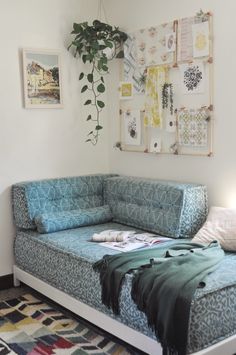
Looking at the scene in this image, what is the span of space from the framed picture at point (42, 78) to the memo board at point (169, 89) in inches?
22.3

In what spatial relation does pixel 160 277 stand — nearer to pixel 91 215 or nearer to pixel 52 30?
pixel 91 215

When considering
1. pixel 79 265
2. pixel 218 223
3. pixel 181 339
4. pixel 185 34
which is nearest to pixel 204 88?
pixel 185 34

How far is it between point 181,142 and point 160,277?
1451mm

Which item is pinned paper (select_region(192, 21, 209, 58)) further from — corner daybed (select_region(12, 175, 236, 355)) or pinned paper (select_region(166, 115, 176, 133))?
corner daybed (select_region(12, 175, 236, 355))

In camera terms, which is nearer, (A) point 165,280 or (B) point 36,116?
(A) point 165,280

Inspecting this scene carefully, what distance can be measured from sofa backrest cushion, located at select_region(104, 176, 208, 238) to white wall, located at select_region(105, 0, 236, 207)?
0.15 metres

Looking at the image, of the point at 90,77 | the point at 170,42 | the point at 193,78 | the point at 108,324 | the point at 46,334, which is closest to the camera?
the point at 108,324

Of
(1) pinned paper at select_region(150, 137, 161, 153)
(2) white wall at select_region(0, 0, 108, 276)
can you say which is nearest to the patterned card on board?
(1) pinned paper at select_region(150, 137, 161, 153)

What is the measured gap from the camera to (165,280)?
2396 millimetres

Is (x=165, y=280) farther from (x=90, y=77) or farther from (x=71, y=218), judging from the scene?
(x=90, y=77)

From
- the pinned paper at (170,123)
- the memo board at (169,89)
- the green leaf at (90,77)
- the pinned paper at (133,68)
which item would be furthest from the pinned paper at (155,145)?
the green leaf at (90,77)

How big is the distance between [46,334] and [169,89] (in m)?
1.97

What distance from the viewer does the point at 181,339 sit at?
2.24 metres

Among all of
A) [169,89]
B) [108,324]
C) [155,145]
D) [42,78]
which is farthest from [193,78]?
[108,324]
